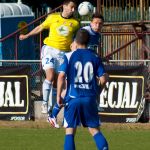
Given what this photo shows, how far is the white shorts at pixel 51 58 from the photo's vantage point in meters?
17.2

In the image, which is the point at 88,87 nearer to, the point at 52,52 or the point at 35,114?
the point at 52,52

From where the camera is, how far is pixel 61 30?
57.2ft

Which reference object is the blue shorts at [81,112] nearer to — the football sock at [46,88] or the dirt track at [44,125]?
the football sock at [46,88]

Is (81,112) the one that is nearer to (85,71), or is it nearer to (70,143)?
(70,143)

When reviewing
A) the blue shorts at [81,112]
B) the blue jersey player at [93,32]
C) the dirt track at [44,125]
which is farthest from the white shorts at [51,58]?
the blue shorts at [81,112]

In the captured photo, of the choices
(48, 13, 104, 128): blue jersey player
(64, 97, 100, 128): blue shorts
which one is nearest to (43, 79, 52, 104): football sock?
(48, 13, 104, 128): blue jersey player

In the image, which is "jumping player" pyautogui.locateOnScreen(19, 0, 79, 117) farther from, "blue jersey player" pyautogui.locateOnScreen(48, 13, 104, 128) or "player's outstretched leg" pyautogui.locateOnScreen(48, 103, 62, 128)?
"player's outstretched leg" pyautogui.locateOnScreen(48, 103, 62, 128)

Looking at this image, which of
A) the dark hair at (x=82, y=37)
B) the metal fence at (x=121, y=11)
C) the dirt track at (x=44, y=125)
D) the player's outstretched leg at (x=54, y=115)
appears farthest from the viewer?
the metal fence at (x=121, y=11)

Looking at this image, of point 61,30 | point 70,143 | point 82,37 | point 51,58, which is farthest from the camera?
point 61,30

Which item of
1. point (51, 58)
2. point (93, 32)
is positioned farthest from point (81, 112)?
point (51, 58)

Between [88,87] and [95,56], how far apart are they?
17.1 inches

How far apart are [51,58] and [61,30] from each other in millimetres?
650

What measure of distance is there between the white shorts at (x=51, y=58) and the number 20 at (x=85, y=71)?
5.17 m

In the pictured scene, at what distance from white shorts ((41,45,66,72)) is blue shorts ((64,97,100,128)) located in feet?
16.7
